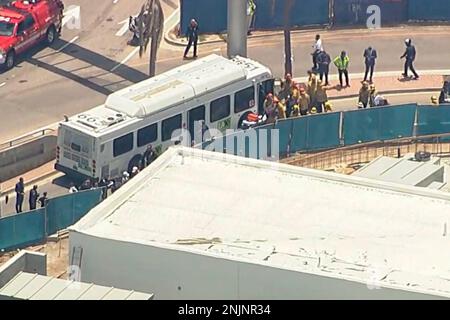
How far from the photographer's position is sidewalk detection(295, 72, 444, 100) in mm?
52281

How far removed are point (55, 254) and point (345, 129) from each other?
10.8m

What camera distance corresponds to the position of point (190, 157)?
37750 mm

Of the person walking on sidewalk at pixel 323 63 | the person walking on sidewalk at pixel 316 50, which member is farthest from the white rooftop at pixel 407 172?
the person walking on sidewalk at pixel 316 50

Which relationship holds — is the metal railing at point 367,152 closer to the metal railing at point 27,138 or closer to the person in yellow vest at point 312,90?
Result: the person in yellow vest at point 312,90

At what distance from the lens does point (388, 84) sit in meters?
53.1

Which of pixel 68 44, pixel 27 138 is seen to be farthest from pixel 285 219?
pixel 68 44

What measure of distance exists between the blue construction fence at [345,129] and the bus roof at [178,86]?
1978 millimetres

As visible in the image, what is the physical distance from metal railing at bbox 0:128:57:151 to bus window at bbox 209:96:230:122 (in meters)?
4.98

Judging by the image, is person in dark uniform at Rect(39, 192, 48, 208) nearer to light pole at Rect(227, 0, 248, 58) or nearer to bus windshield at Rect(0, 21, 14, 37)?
light pole at Rect(227, 0, 248, 58)

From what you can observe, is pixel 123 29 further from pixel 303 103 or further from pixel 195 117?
pixel 195 117


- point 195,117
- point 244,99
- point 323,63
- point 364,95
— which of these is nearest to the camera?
point 195,117
